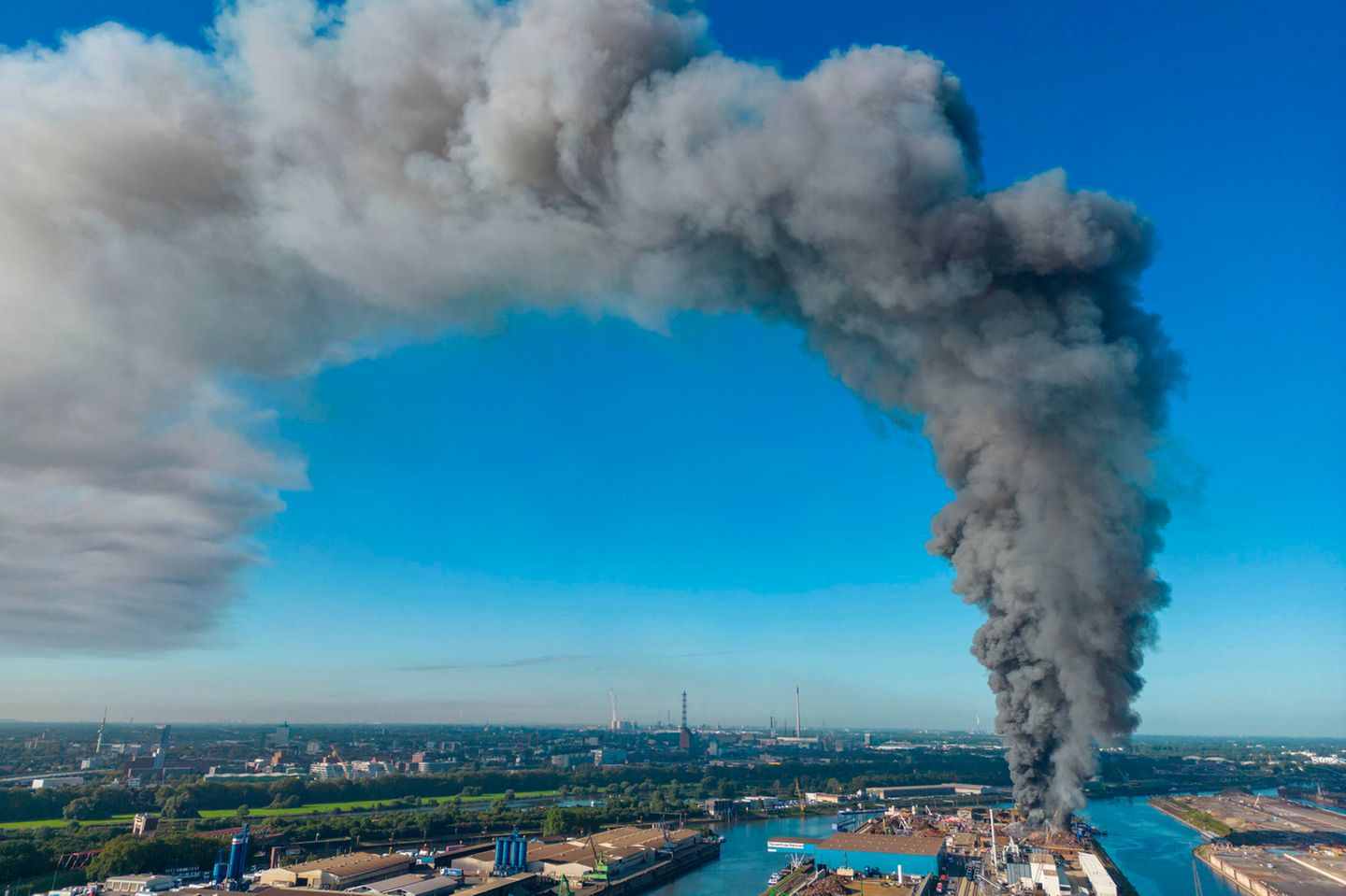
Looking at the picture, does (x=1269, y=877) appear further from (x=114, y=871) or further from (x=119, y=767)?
(x=119, y=767)

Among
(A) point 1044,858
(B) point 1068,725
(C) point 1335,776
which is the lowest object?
(C) point 1335,776

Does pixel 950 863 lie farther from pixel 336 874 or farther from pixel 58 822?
pixel 58 822

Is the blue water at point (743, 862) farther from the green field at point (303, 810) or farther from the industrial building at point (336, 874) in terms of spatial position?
the green field at point (303, 810)

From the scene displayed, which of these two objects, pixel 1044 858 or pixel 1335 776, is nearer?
pixel 1044 858

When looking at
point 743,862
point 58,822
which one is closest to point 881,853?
point 743,862

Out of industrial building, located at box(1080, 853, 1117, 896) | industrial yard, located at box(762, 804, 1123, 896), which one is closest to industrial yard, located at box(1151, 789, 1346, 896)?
industrial yard, located at box(762, 804, 1123, 896)

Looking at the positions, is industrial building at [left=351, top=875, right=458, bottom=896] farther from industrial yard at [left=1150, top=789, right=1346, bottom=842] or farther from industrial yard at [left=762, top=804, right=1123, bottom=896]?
industrial yard at [left=1150, top=789, right=1346, bottom=842]

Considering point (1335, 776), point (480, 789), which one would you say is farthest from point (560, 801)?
point (1335, 776)

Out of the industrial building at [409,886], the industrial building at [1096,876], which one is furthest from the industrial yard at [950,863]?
the industrial building at [409,886]
